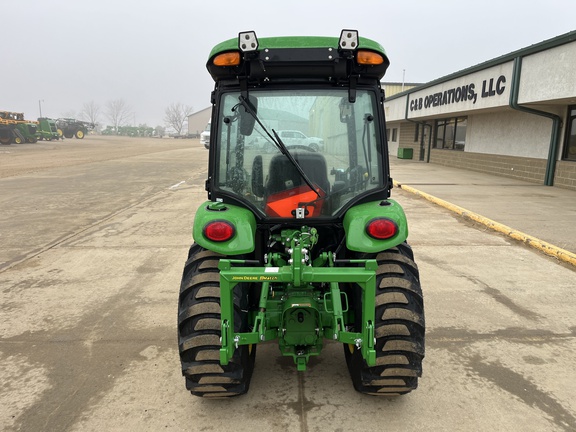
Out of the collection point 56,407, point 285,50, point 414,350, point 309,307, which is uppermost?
point 285,50

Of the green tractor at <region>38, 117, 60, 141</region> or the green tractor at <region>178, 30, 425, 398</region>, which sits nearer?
the green tractor at <region>178, 30, 425, 398</region>

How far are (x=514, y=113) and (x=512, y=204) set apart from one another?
6.37 meters

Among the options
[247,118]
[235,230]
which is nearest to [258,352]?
[235,230]

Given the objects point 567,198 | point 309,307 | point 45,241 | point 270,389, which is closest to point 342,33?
point 309,307

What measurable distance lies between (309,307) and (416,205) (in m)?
8.30

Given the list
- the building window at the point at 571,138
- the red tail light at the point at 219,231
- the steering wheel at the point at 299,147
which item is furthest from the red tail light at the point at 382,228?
the building window at the point at 571,138

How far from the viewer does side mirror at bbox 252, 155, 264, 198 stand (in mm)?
3086

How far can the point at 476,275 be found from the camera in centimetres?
538

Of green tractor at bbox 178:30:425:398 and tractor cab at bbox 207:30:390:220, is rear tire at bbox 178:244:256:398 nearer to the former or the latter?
green tractor at bbox 178:30:425:398

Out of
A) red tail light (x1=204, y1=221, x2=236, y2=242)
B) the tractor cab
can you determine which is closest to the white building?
the tractor cab

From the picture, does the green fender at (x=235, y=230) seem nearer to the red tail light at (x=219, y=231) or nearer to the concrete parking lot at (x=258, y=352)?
the red tail light at (x=219, y=231)

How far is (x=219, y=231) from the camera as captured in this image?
2.68 m

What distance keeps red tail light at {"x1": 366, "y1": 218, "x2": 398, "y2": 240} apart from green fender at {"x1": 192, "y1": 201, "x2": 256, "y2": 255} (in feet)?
2.48

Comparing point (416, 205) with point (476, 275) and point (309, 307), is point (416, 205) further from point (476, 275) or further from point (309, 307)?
point (309, 307)
